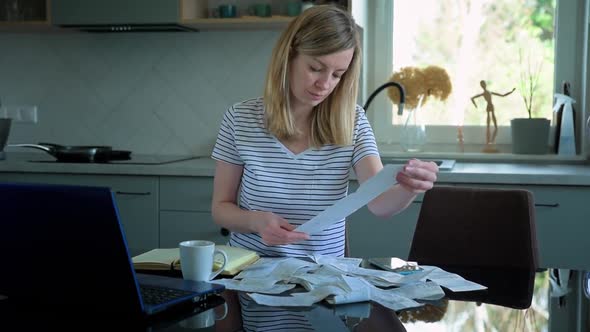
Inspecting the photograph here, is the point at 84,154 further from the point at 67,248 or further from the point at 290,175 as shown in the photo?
the point at 67,248

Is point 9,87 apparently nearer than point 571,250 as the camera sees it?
No

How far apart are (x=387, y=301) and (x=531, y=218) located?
0.75 meters

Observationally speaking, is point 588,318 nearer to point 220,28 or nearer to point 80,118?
point 220,28

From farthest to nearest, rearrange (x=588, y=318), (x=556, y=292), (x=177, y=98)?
(x=177, y=98) → (x=556, y=292) → (x=588, y=318)

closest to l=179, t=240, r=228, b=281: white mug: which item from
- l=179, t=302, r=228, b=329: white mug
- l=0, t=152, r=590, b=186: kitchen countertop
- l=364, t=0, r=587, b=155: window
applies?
l=179, t=302, r=228, b=329: white mug

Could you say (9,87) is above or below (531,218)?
above

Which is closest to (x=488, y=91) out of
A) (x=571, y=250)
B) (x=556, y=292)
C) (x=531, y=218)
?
(x=571, y=250)

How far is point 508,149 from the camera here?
134 inches

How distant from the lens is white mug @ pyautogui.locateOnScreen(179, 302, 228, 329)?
3.89 feet

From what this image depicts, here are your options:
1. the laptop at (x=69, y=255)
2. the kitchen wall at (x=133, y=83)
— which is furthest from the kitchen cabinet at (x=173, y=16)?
the laptop at (x=69, y=255)

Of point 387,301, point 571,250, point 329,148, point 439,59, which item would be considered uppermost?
point 439,59

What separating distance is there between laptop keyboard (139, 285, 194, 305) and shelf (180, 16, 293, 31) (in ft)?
6.75

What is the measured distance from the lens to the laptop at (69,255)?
111 centimetres

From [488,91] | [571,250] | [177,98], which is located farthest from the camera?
[177,98]
